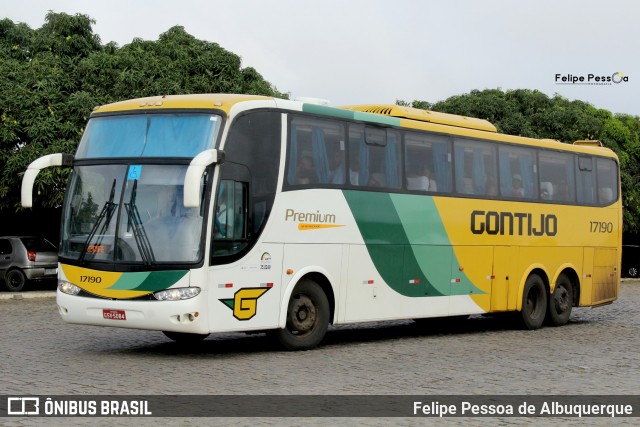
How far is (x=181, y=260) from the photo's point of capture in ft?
46.3

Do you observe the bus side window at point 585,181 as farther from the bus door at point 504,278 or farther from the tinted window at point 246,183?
the tinted window at point 246,183

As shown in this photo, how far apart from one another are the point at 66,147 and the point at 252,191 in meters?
15.5

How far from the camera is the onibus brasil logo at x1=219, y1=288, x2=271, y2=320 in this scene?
14.6 m

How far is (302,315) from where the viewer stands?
626 inches

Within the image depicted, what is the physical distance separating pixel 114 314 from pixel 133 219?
123 centimetres

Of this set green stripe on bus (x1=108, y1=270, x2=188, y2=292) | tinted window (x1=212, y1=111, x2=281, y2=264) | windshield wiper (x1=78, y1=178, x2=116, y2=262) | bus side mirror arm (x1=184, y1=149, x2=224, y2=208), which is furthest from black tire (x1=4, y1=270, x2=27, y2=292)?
bus side mirror arm (x1=184, y1=149, x2=224, y2=208)

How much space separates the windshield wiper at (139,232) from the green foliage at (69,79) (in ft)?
48.6

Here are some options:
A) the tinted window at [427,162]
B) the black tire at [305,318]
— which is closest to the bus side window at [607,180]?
the tinted window at [427,162]

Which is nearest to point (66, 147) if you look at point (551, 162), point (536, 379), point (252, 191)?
point (551, 162)

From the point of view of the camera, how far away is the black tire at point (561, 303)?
72.6ft

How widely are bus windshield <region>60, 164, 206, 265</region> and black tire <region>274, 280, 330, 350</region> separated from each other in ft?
6.93

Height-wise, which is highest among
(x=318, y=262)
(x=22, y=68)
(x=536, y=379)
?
(x=22, y=68)

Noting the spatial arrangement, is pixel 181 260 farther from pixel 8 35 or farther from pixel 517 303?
pixel 8 35

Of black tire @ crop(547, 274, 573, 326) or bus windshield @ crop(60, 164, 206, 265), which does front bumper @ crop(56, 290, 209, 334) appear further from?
black tire @ crop(547, 274, 573, 326)
